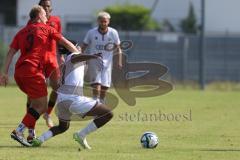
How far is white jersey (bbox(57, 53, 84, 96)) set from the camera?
11.0 m

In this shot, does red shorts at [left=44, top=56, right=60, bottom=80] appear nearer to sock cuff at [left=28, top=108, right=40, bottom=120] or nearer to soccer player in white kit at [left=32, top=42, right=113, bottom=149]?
sock cuff at [left=28, top=108, right=40, bottom=120]

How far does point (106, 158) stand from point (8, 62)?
2398mm

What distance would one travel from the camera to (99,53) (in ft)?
57.7

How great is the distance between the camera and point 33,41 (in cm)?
1139

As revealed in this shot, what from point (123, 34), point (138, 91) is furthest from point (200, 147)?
point (123, 34)

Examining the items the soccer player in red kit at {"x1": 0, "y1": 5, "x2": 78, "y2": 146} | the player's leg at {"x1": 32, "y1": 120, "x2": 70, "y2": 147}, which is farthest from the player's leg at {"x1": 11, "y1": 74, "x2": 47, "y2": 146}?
the player's leg at {"x1": 32, "y1": 120, "x2": 70, "y2": 147}

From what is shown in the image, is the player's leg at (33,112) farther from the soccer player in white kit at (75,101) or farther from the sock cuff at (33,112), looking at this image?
the soccer player in white kit at (75,101)

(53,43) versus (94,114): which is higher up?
(53,43)

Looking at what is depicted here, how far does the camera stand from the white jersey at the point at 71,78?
36.1ft

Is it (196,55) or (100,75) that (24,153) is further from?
(196,55)

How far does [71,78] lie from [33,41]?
0.89m

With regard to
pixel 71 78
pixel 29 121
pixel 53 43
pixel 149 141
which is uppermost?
pixel 53 43

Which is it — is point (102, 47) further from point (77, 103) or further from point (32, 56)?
point (77, 103)

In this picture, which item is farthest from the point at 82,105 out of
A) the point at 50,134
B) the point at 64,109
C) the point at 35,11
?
the point at 35,11
